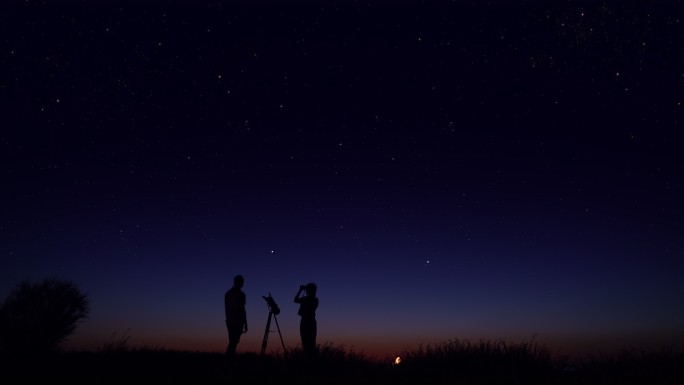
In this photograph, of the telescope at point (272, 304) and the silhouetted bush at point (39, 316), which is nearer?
the telescope at point (272, 304)

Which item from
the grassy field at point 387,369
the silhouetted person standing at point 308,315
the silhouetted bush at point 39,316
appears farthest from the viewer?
the silhouetted bush at point 39,316

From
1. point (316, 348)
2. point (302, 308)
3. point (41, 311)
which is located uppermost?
point (41, 311)

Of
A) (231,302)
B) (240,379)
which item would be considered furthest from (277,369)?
(231,302)

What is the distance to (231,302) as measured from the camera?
42.3 ft

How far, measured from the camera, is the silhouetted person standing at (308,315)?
41.3 feet

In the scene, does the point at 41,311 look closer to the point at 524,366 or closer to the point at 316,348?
the point at 316,348

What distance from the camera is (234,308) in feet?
42.3

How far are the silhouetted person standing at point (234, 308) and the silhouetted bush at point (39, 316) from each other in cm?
1328

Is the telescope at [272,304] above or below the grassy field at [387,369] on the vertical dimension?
above

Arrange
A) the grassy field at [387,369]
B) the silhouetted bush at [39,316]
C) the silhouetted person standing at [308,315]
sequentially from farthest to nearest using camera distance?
1. the silhouetted bush at [39,316]
2. the silhouetted person standing at [308,315]
3. the grassy field at [387,369]

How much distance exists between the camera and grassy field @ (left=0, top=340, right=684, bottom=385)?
8305 mm

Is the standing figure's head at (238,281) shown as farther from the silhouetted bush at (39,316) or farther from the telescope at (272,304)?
the silhouetted bush at (39,316)

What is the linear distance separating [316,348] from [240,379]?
4.45 meters

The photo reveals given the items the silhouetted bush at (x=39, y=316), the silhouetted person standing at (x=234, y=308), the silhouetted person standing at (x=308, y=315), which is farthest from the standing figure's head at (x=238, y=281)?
the silhouetted bush at (x=39, y=316)
